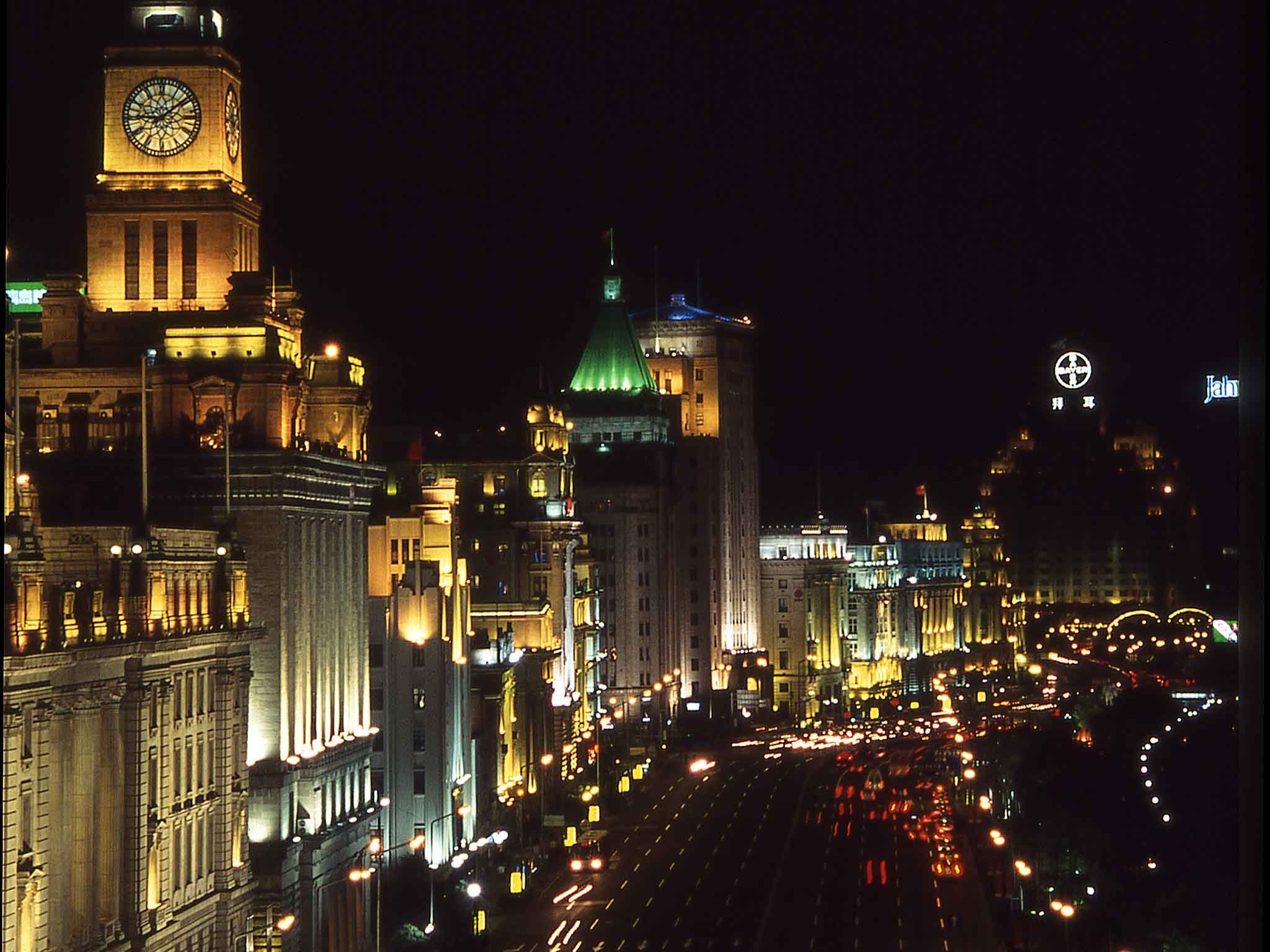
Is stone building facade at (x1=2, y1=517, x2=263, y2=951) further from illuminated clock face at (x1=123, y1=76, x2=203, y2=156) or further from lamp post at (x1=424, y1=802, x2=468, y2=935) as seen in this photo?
illuminated clock face at (x1=123, y1=76, x2=203, y2=156)

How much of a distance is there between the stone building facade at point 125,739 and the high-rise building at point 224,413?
16.9 ft

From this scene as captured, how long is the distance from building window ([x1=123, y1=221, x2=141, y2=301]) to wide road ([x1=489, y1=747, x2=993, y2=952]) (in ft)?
91.7

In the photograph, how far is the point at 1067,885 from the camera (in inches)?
3324

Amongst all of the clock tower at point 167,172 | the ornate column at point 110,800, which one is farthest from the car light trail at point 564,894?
the ornate column at point 110,800

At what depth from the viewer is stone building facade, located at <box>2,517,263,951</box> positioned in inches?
1844

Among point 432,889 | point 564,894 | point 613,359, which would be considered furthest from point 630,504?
point 432,889

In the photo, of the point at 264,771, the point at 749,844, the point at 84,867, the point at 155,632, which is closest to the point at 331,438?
the point at 264,771

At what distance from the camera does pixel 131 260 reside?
77.4 meters

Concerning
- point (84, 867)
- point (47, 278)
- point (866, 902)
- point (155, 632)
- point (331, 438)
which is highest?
point (47, 278)

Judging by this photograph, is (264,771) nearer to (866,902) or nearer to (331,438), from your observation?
(331,438)

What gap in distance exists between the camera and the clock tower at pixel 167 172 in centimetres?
7575

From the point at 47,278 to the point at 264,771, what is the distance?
64.4ft

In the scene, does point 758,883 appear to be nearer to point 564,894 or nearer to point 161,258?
point 564,894

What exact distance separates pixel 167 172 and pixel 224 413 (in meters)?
11.7
